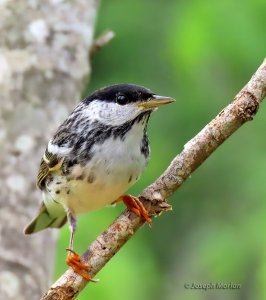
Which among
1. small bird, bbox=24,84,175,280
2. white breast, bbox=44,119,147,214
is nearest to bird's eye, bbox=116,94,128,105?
small bird, bbox=24,84,175,280

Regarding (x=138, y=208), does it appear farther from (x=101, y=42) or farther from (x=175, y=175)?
(x=101, y=42)

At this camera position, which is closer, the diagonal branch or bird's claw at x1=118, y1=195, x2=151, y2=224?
the diagonal branch

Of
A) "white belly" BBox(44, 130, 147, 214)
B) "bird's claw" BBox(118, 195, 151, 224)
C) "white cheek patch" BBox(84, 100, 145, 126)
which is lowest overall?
"bird's claw" BBox(118, 195, 151, 224)

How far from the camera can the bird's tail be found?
12.7 feet

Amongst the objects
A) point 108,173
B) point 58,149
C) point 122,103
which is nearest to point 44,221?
point 58,149

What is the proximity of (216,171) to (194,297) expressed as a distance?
0.78 m

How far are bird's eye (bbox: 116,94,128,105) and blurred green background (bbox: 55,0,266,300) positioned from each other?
95cm

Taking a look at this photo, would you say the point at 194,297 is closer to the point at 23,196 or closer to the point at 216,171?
the point at 216,171

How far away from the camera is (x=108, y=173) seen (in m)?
3.42

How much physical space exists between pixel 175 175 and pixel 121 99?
2.16ft

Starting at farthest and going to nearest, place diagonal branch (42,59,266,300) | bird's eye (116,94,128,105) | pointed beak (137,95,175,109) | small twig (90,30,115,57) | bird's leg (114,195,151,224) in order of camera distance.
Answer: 1. small twig (90,30,115,57)
2. bird's eye (116,94,128,105)
3. pointed beak (137,95,175,109)
4. bird's leg (114,195,151,224)
5. diagonal branch (42,59,266,300)

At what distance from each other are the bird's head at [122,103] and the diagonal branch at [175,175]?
469 millimetres

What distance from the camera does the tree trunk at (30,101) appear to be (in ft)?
12.6

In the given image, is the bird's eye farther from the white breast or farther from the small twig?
the small twig
